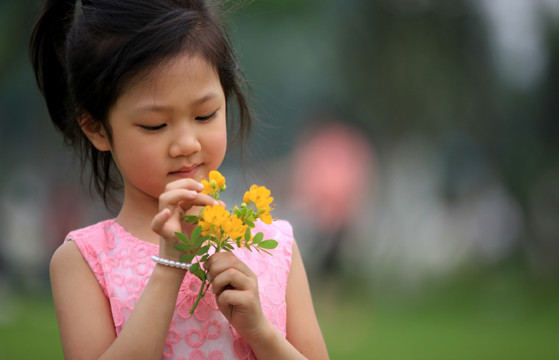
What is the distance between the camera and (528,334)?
7219mm

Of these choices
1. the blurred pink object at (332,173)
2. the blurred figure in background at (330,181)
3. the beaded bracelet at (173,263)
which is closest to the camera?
the beaded bracelet at (173,263)

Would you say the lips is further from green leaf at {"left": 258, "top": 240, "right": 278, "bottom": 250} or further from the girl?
green leaf at {"left": 258, "top": 240, "right": 278, "bottom": 250}

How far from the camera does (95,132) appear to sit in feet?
7.07

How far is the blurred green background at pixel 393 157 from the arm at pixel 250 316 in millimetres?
6449

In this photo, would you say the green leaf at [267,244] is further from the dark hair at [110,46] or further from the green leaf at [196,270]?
the dark hair at [110,46]

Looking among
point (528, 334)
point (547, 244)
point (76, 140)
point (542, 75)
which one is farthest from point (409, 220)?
point (76, 140)

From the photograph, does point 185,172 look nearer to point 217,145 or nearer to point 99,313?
point 217,145

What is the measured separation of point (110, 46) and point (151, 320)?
2.55ft

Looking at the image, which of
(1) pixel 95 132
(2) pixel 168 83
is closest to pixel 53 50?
(1) pixel 95 132

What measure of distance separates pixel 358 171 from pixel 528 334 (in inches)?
168

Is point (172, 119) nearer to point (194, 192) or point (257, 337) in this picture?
point (194, 192)

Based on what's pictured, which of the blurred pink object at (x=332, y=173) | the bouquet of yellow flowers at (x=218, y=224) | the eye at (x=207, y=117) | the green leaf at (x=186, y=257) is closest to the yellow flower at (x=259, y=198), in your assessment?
the bouquet of yellow flowers at (x=218, y=224)

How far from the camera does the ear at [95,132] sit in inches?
84.4

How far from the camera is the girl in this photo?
1.87 metres
